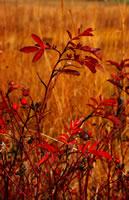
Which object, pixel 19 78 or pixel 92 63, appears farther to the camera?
pixel 19 78

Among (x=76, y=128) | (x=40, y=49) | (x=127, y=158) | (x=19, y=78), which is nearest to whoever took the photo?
(x=40, y=49)

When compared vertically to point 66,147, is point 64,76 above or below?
above

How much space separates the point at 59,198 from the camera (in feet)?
3.03

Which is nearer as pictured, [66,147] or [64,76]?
[66,147]

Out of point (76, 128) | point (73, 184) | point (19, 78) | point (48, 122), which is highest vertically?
point (19, 78)

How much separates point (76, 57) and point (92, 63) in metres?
0.04

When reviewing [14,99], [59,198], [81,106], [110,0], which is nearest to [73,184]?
[59,198]

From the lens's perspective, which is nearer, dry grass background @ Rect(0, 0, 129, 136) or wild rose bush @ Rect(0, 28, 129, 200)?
wild rose bush @ Rect(0, 28, 129, 200)

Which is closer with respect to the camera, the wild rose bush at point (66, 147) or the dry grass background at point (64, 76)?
the wild rose bush at point (66, 147)

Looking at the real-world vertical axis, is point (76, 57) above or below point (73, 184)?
above

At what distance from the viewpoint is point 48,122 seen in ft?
4.58

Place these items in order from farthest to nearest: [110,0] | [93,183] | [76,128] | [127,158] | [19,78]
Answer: [19,78], [110,0], [127,158], [93,183], [76,128]

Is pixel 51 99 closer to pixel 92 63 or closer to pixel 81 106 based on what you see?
pixel 81 106

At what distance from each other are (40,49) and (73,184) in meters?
0.77
